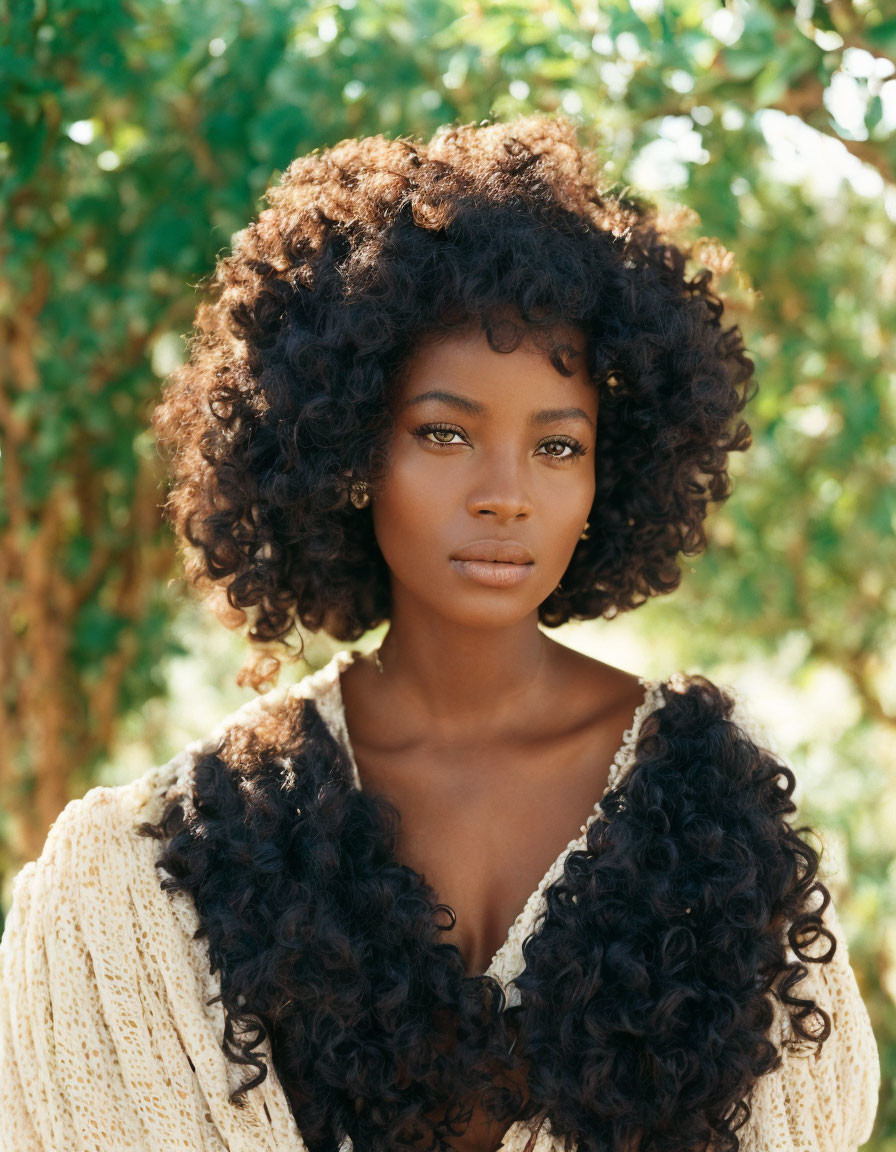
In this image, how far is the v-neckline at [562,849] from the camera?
1495 millimetres

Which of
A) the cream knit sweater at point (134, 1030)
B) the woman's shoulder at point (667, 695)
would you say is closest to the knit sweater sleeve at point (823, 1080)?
the cream knit sweater at point (134, 1030)

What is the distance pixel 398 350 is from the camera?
56.9 inches

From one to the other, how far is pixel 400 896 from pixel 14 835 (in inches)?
47.2

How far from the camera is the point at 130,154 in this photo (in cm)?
220

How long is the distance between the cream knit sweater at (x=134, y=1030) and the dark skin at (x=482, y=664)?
0.07 meters

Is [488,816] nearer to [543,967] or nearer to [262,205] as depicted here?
[543,967]

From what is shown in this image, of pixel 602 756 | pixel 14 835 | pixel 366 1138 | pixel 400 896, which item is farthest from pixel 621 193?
pixel 14 835

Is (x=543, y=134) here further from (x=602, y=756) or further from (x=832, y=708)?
(x=832, y=708)

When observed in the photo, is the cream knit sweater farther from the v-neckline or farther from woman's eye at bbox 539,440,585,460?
woman's eye at bbox 539,440,585,460

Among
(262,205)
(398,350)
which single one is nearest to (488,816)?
(398,350)

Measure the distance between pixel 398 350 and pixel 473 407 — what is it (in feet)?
0.42

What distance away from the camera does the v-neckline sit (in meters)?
1.50

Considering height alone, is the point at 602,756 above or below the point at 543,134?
below

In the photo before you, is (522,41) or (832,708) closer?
(522,41)
